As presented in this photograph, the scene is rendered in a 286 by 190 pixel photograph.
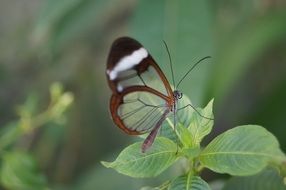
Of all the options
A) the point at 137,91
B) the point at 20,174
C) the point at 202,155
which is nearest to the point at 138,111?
the point at 137,91

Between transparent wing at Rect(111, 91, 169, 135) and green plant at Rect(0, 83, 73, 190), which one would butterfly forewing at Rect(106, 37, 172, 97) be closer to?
transparent wing at Rect(111, 91, 169, 135)

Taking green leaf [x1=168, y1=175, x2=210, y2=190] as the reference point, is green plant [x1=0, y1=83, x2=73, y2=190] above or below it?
above

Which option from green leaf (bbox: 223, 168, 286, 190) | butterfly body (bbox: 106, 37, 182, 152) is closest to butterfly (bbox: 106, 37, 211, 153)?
butterfly body (bbox: 106, 37, 182, 152)

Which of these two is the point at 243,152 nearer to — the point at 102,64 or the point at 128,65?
the point at 128,65

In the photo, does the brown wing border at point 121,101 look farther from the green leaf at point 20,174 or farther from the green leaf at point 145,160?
the green leaf at point 20,174

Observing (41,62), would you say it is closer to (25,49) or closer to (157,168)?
(25,49)

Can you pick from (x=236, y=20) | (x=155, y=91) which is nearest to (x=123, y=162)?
(x=155, y=91)

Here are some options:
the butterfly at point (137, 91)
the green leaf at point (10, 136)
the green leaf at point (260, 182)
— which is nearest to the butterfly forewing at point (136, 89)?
the butterfly at point (137, 91)
